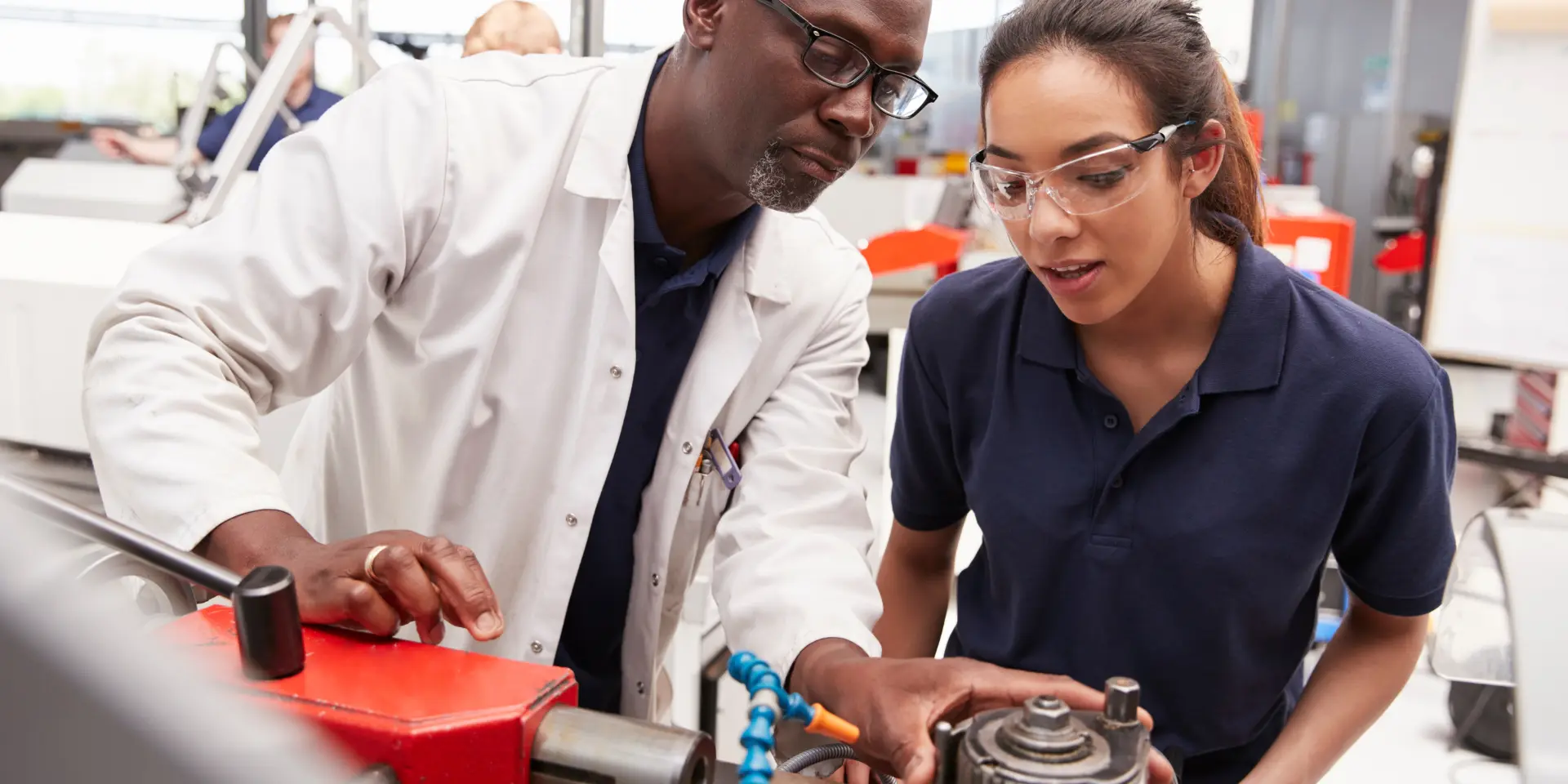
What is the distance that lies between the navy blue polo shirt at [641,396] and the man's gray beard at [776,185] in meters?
0.15

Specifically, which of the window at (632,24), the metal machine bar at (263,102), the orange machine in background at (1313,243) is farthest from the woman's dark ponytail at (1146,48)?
the window at (632,24)

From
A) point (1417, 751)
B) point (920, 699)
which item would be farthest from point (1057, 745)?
point (1417, 751)

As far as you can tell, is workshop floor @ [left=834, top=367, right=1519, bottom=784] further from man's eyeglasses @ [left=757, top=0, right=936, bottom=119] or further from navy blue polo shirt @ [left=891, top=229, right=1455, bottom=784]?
man's eyeglasses @ [left=757, top=0, right=936, bottom=119]

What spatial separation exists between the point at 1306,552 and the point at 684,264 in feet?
2.45

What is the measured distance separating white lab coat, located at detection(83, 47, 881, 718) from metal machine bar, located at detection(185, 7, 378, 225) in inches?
48.6

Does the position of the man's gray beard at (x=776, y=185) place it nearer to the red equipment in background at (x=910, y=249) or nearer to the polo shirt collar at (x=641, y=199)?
the polo shirt collar at (x=641, y=199)

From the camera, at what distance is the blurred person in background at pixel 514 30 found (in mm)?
2814

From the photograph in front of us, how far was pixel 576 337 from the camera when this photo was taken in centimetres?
130

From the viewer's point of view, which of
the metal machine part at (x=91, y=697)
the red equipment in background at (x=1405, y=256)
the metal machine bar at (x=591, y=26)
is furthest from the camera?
the red equipment in background at (x=1405, y=256)

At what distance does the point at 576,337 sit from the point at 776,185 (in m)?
0.29

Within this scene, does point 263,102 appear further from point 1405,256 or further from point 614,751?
point 1405,256

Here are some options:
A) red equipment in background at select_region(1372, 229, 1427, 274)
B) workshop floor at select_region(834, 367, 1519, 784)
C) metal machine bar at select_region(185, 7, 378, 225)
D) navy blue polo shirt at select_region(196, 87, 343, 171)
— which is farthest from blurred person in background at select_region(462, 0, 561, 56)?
red equipment in background at select_region(1372, 229, 1427, 274)

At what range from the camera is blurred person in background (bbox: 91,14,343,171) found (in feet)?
15.1

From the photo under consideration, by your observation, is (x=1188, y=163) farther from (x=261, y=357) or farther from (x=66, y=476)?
(x=66, y=476)
